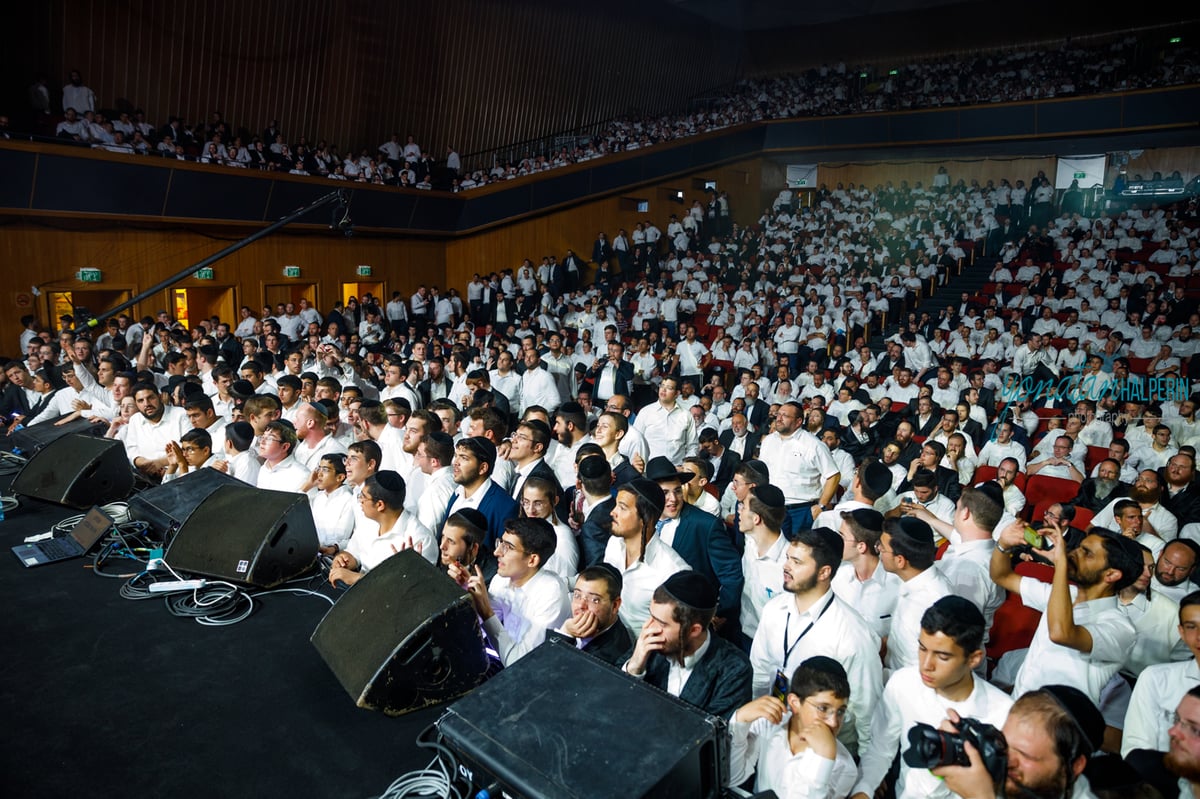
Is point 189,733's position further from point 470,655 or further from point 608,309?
point 608,309

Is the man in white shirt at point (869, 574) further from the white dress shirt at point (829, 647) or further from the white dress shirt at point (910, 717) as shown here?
the white dress shirt at point (910, 717)

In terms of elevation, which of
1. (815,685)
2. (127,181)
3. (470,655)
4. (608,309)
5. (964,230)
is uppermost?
(964,230)

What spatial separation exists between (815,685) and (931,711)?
0.51 m

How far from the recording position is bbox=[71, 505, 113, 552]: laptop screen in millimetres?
3863

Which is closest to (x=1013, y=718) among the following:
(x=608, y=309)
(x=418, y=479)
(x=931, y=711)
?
(x=931, y=711)

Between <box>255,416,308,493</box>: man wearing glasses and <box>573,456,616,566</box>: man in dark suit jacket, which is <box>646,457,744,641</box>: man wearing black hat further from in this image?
<box>255,416,308,493</box>: man wearing glasses

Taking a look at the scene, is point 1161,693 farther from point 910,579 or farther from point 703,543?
point 703,543

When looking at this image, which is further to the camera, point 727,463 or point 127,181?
point 127,181

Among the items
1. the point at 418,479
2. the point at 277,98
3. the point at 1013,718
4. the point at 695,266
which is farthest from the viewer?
the point at 695,266

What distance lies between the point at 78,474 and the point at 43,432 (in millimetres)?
2030

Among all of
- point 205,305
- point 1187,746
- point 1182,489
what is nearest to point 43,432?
point 1187,746

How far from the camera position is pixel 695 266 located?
17.3 metres

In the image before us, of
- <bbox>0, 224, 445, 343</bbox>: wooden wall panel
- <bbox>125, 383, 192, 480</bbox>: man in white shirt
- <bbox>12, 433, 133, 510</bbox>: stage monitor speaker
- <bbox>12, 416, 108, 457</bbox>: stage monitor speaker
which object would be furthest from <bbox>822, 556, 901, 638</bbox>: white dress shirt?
<bbox>0, 224, 445, 343</bbox>: wooden wall panel

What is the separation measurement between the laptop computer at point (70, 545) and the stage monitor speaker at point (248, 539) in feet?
2.15
